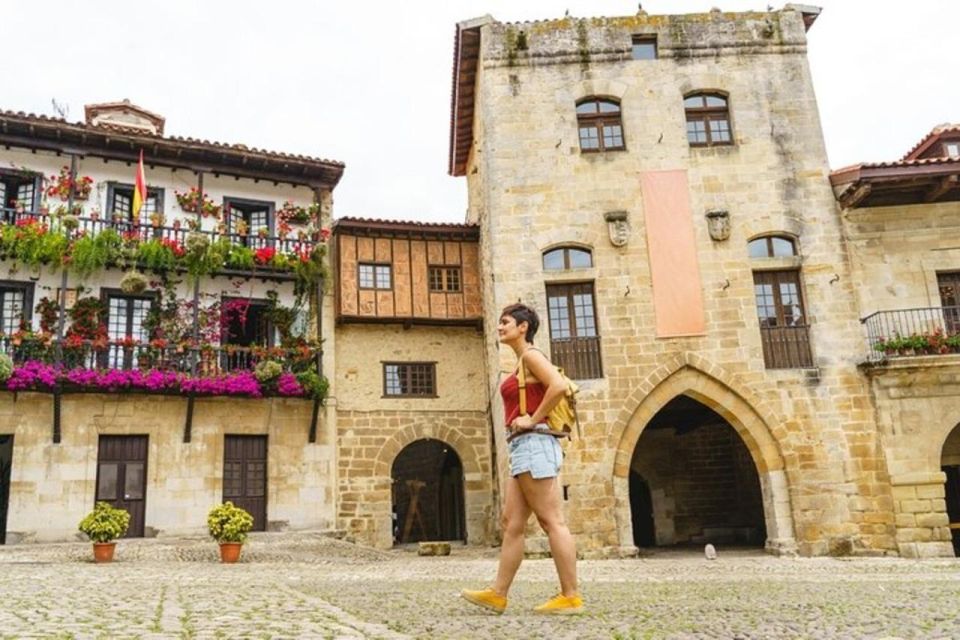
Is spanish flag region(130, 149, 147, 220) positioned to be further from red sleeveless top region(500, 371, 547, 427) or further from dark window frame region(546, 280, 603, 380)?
red sleeveless top region(500, 371, 547, 427)

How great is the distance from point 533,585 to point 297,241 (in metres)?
13.1

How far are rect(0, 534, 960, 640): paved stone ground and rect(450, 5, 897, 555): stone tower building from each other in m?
3.41

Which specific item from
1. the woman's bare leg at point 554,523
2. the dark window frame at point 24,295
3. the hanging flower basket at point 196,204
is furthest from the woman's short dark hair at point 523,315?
the hanging flower basket at point 196,204

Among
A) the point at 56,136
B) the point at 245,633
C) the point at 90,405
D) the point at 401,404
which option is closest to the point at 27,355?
the point at 90,405

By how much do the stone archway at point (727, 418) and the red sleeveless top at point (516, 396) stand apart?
1203cm

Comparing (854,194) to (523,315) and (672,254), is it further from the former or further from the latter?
(523,315)

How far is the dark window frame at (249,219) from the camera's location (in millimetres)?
20328

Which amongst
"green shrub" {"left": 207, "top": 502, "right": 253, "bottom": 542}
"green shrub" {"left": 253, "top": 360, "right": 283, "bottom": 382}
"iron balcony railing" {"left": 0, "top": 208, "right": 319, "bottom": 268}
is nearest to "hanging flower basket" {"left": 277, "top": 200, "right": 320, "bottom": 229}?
"iron balcony railing" {"left": 0, "top": 208, "right": 319, "bottom": 268}

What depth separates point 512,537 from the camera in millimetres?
5406

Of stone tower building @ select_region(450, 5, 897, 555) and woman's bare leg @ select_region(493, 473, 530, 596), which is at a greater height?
stone tower building @ select_region(450, 5, 897, 555)

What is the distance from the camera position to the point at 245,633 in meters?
4.27

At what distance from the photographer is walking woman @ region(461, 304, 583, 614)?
5.29 m

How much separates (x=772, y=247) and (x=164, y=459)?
14254mm

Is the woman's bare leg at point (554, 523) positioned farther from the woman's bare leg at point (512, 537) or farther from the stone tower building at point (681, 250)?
the stone tower building at point (681, 250)
